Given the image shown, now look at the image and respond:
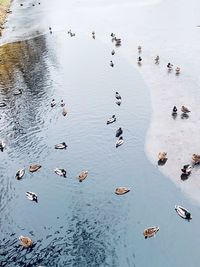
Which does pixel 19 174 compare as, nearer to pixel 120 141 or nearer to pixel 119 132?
pixel 120 141

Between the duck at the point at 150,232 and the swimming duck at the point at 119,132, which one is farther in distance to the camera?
the swimming duck at the point at 119,132

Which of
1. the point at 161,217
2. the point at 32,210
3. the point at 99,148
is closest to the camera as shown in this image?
the point at 161,217

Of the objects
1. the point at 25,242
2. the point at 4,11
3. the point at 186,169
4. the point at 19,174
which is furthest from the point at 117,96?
the point at 4,11

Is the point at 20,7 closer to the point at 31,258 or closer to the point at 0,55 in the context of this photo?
the point at 0,55

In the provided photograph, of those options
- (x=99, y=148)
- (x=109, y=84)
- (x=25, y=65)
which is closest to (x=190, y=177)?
(x=99, y=148)

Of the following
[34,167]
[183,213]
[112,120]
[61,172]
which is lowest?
[34,167]

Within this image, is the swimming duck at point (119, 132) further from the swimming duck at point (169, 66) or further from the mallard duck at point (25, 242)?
the swimming duck at point (169, 66)

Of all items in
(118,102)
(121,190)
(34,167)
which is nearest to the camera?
(121,190)

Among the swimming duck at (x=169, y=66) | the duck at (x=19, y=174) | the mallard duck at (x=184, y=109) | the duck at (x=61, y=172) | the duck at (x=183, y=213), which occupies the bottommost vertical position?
the duck at (x=19, y=174)

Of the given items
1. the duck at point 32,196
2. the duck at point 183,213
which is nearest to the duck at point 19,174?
the duck at point 32,196
